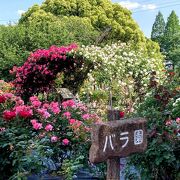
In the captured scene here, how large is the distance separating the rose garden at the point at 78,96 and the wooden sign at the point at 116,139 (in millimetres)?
11

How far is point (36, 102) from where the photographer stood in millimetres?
4566

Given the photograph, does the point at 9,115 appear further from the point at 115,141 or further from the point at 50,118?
the point at 115,141

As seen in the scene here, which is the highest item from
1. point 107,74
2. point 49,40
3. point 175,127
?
point 49,40

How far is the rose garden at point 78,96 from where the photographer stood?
4039 mm

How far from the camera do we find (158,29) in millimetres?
37281

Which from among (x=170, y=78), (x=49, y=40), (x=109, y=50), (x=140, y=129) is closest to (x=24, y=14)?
(x=49, y=40)

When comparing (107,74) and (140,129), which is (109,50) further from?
(140,129)

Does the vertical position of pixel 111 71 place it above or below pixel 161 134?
above

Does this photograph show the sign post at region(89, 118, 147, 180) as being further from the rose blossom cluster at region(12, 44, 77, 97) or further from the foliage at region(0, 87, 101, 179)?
the rose blossom cluster at region(12, 44, 77, 97)

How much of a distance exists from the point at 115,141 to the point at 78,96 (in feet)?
24.1

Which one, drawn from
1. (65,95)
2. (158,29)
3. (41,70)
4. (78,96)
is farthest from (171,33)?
(65,95)

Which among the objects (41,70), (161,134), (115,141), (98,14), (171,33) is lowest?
(115,141)

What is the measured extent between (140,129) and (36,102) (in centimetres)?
192

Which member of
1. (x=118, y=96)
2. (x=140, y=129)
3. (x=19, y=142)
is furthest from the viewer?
(x=118, y=96)
